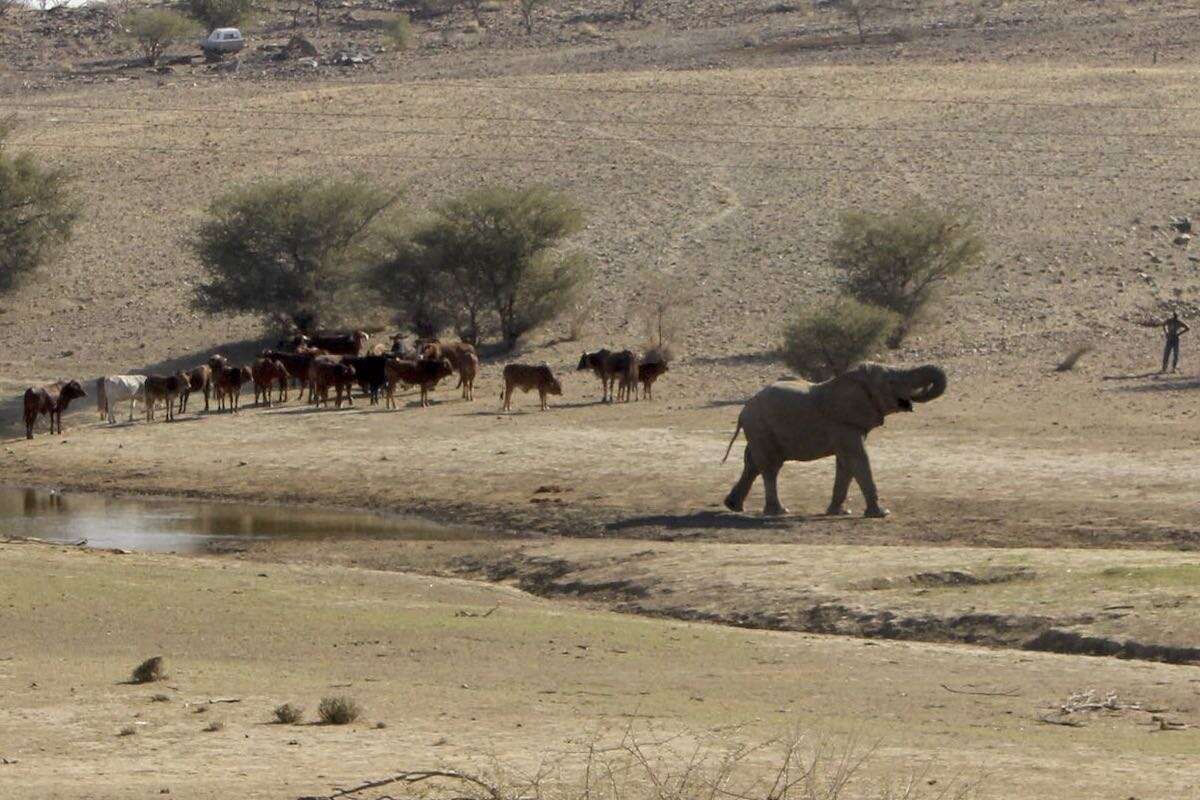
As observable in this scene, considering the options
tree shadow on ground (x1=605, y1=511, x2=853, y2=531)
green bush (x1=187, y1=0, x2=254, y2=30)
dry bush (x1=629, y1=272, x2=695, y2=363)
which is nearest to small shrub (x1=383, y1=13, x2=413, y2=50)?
green bush (x1=187, y1=0, x2=254, y2=30)

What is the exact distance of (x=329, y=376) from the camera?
34688 millimetres

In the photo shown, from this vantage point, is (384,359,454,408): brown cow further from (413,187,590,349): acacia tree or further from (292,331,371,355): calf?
(413,187,590,349): acacia tree

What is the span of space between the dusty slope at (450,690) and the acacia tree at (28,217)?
2937cm

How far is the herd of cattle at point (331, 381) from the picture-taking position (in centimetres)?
3353

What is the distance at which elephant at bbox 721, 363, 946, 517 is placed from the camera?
22.8 meters

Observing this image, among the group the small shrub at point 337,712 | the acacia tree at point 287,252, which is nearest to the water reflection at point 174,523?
the small shrub at point 337,712

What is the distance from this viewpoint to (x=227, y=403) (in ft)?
120

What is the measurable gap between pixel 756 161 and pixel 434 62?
2122cm

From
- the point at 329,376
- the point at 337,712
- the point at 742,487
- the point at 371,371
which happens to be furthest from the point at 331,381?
the point at 337,712

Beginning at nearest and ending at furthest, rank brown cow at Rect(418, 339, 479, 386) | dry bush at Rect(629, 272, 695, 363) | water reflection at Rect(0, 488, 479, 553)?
water reflection at Rect(0, 488, 479, 553)
brown cow at Rect(418, 339, 479, 386)
dry bush at Rect(629, 272, 695, 363)

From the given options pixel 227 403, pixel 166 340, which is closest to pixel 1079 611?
pixel 227 403

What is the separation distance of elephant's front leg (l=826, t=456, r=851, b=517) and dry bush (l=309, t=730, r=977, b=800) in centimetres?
1095

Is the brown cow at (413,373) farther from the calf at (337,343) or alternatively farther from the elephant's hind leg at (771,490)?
the elephant's hind leg at (771,490)

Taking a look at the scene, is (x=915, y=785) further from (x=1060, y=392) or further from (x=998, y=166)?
(x=998, y=166)
